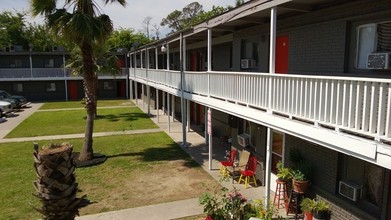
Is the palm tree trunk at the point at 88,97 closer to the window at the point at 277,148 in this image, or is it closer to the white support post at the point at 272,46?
the window at the point at 277,148

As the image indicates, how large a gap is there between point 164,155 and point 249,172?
5569 millimetres

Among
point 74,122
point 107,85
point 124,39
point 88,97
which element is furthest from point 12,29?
point 88,97

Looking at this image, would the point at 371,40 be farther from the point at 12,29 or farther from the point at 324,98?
the point at 12,29

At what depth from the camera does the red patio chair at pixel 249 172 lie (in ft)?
37.4

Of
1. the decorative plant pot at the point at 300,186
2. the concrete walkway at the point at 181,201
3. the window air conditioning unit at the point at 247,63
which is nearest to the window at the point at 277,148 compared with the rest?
the concrete walkway at the point at 181,201

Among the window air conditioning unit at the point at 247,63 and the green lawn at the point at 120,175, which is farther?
the window air conditioning unit at the point at 247,63

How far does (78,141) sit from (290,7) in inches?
593

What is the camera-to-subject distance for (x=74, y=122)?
1002 inches

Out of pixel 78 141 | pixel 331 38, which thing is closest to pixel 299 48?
pixel 331 38

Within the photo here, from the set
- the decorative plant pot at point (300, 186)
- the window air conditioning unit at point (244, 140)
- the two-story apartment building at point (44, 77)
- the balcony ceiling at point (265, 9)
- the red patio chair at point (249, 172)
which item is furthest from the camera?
the two-story apartment building at point (44, 77)

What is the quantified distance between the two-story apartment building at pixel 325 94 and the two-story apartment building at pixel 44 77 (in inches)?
1171

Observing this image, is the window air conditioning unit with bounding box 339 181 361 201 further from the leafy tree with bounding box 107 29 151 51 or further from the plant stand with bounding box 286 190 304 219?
the leafy tree with bounding box 107 29 151 51

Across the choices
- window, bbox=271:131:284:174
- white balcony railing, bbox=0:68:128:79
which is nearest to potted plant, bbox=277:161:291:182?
window, bbox=271:131:284:174

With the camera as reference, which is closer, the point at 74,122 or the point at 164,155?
the point at 164,155
